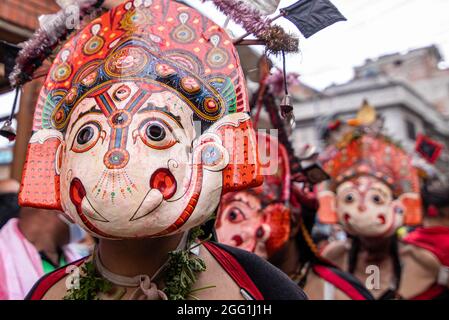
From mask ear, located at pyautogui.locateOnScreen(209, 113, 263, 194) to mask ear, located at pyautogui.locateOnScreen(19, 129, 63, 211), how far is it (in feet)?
1.60

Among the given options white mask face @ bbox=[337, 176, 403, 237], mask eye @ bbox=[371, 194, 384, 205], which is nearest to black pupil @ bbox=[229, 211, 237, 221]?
white mask face @ bbox=[337, 176, 403, 237]

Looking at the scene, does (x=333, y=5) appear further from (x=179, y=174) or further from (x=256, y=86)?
(x=256, y=86)

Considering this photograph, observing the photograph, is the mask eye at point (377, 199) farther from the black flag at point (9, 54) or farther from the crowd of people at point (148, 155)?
the black flag at point (9, 54)

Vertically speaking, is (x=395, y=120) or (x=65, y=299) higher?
(x=395, y=120)

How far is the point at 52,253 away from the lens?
2656 millimetres

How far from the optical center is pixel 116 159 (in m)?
1.21

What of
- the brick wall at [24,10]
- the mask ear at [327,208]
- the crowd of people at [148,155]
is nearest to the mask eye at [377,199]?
the mask ear at [327,208]

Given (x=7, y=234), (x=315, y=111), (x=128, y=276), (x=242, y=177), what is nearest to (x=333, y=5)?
(x=242, y=177)

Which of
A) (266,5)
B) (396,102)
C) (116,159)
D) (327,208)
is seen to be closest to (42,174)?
(116,159)

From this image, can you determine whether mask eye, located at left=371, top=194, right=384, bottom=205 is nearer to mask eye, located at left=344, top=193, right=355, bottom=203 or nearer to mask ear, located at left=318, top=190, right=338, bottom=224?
mask eye, located at left=344, top=193, right=355, bottom=203

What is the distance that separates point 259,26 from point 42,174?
0.80 metres

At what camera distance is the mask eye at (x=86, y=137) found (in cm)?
127

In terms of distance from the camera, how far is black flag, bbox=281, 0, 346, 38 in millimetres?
1424

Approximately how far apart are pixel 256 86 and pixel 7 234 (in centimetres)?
153
